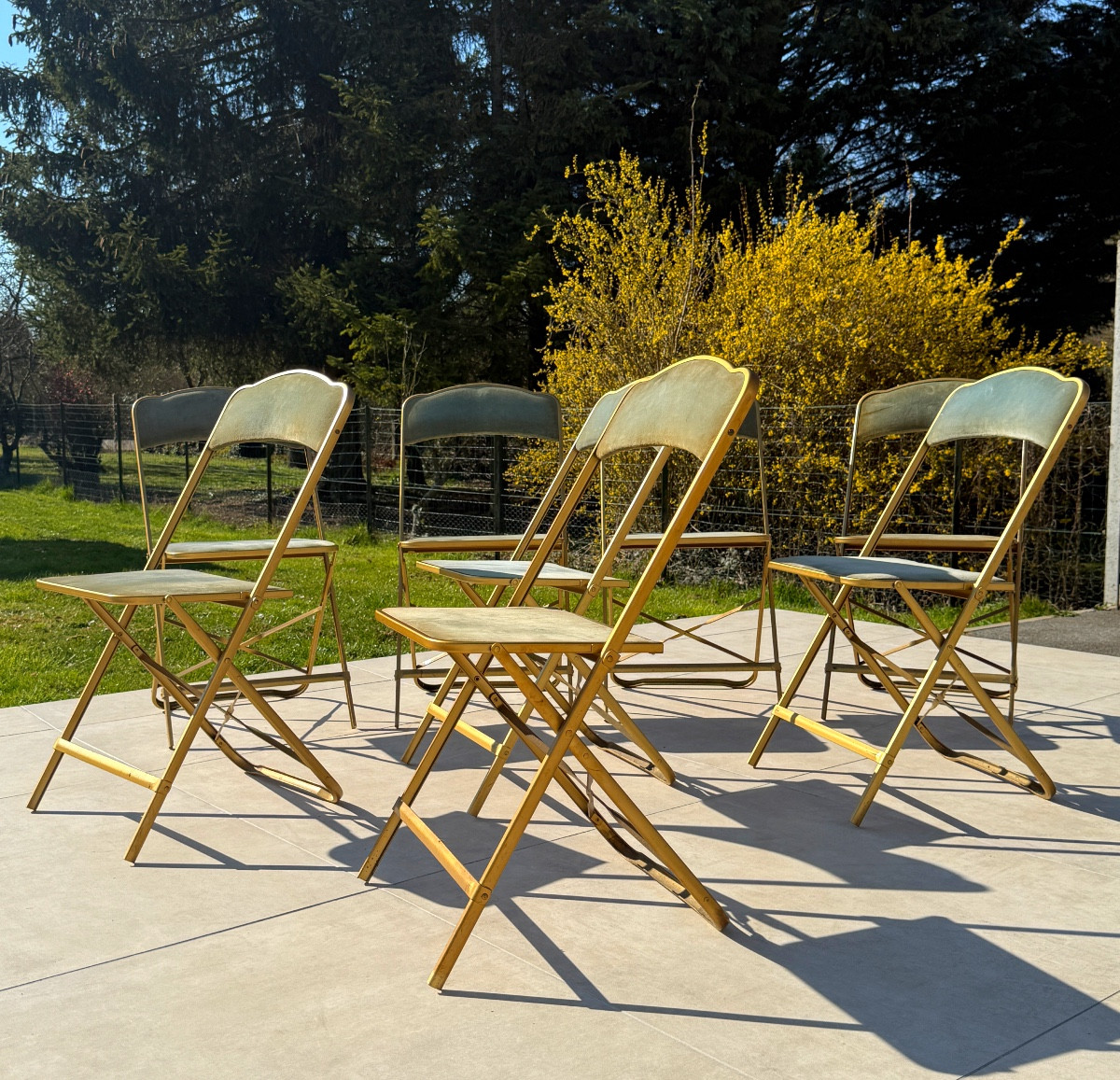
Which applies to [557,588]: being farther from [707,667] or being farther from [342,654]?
[342,654]

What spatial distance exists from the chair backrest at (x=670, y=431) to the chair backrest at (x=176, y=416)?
1.67m

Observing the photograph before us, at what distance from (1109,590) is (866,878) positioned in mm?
4740

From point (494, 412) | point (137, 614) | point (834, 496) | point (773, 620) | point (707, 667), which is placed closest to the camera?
point (707, 667)

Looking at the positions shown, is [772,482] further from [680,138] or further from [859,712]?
[680,138]

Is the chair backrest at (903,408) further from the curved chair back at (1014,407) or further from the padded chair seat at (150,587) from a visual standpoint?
the padded chair seat at (150,587)

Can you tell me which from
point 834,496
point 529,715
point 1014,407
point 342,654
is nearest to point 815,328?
point 834,496

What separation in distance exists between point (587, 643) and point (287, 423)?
1.25 m

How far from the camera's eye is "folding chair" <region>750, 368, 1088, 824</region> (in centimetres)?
274

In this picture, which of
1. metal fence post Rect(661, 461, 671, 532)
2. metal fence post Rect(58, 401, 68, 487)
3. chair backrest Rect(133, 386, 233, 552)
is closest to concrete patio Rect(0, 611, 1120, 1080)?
chair backrest Rect(133, 386, 233, 552)

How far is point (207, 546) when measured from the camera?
3.49 m

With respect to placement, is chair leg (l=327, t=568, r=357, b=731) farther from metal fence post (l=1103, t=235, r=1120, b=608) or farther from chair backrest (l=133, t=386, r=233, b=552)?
metal fence post (l=1103, t=235, r=1120, b=608)

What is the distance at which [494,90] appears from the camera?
14.7 m

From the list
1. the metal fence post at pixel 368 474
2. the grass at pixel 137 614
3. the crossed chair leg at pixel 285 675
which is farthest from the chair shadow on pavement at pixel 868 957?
the metal fence post at pixel 368 474

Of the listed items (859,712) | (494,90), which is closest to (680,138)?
(494,90)
